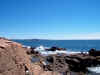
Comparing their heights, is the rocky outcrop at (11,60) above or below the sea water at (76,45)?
above

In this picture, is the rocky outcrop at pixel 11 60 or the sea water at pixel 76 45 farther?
the sea water at pixel 76 45

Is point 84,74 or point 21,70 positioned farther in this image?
point 84,74

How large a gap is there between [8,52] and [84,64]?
20.9 meters

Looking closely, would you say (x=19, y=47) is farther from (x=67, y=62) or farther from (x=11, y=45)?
(x=67, y=62)

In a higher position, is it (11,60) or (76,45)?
(11,60)

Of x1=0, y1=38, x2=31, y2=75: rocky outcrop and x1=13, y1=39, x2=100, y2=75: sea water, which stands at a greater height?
x1=0, y1=38, x2=31, y2=75: rocky outcrop

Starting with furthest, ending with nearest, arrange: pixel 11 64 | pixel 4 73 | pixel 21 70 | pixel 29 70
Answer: pixel 29 70, pixel 21 70, pixel 11 64, pixel 4 73


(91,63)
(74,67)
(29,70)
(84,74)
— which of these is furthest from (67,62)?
(29,70)

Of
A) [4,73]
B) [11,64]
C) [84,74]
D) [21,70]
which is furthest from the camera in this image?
[84,74]

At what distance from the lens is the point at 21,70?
21.1ft

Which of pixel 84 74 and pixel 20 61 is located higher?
pixel 20 61

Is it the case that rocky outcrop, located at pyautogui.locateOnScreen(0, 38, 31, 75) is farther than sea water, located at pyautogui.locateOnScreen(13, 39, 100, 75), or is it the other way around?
sea water, located at pyautogui.locateOnScreen(13, 39, 100, 75)

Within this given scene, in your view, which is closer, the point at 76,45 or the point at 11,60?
the point at 11,60

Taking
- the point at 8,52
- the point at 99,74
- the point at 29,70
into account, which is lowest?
the point at 99,74
